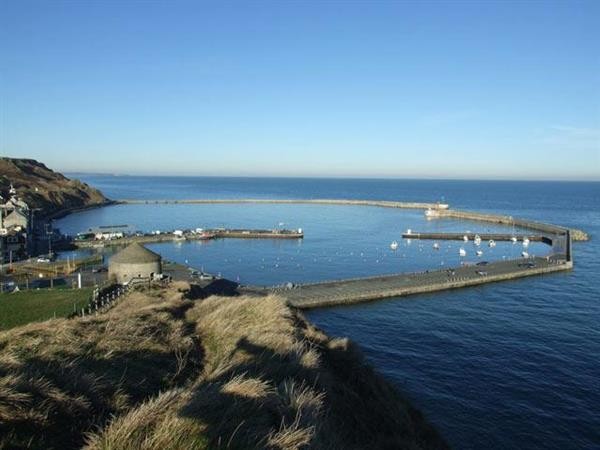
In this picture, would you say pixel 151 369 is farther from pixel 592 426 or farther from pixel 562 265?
pixel 562 265

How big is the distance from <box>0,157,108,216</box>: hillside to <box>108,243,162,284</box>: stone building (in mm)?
88101

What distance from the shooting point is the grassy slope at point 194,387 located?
5512 millimetres

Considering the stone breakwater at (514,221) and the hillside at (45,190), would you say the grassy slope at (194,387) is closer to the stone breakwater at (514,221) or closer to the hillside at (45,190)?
the stone breakwater at (514,221)

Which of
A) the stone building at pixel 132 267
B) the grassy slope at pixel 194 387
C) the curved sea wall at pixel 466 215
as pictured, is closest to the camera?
the grassy slope at pixel 194 387

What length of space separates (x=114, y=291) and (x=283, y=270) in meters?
31.9

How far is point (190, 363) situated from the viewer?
12.1 m

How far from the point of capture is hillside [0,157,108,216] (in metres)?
119

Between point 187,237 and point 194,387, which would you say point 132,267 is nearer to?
point 194,387

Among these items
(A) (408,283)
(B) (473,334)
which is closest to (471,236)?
(A) (408,283)

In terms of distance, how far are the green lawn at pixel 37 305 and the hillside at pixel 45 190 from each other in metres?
93.1

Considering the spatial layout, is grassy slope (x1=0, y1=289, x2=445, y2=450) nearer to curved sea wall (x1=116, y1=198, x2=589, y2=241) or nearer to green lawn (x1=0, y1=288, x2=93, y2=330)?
green lawn (x1=0, y1=288, x2=93, y2=330)

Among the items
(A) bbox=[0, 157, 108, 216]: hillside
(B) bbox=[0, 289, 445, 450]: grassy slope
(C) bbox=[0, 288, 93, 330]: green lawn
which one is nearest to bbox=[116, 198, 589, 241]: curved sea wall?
(A) bbox=[0, 157, 108, 216]: hillside

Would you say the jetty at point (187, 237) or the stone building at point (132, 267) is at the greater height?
the stone building at point (132, 267)

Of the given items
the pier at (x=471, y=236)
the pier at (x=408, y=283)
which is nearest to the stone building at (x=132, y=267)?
the pier at (x=408, y=283)
